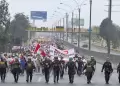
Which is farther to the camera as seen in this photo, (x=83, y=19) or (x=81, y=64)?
(x=83, y=19)

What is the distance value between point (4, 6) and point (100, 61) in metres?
24.2

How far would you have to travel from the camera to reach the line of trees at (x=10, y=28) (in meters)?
69.7

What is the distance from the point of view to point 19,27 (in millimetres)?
99750

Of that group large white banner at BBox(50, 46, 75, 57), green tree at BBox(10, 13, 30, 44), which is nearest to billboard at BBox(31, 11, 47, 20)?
green tree at BBox(10, 13, 30, 44)

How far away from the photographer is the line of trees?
6969cm

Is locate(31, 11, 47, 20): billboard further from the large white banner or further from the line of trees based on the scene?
the large white banner

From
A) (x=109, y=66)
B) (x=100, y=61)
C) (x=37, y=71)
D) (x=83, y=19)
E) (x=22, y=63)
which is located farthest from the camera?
(x=83, y=19)

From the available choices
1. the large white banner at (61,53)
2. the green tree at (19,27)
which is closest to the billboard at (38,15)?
the green tree at (19,27)

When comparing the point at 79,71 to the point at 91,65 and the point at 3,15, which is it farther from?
the point at 3,15

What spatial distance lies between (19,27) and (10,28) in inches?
156

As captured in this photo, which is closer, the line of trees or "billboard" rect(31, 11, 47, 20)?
the line of trees

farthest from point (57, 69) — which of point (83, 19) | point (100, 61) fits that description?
point (83, 19)

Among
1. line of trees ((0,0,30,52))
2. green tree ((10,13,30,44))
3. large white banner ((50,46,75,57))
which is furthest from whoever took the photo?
green tree ((10,13,30,44))

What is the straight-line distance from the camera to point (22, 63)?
31828 millimetres
